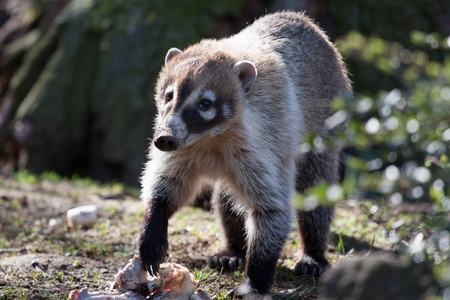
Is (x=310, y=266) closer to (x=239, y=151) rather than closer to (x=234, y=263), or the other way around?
(x=234, y=263)

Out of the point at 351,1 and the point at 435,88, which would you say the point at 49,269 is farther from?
the point at 351,1

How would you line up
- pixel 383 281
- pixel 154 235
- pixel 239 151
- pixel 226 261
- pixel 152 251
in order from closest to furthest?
pixel 383 281, pixel 152 251, pixel 154 235, pixel 239 151, pixel 226 261

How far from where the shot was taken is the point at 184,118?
388 centimetres

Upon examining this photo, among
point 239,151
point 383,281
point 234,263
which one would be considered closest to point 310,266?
point 234,263

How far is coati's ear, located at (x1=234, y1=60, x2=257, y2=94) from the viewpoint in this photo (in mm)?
4219

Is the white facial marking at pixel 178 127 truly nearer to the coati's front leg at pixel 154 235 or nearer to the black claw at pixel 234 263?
the coati's front leg at pixel 154 235

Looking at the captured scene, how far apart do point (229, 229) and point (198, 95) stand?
1490 millimetres

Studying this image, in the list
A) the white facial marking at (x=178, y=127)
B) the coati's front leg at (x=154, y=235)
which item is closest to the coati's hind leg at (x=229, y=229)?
the coati's front leg at (x=154, y=235)

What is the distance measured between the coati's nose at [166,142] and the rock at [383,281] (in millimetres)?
1707

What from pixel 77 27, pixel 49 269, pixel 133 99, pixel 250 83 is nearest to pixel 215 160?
pixel 250 83

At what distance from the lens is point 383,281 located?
2.20 m

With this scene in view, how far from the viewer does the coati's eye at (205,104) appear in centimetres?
402

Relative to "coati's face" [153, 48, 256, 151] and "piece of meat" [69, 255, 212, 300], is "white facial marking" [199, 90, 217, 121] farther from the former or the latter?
"piece of meat" [69, 255, 212, 300]

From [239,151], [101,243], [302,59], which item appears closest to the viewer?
[239,151]
